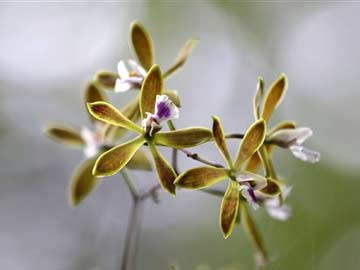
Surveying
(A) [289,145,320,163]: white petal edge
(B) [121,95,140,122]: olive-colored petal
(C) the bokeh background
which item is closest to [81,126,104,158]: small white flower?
(B) [121,95,140,122]: olive-colored petal

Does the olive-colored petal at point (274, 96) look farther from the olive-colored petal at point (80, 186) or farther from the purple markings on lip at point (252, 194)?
the olive-colored petal at point (80, 186)

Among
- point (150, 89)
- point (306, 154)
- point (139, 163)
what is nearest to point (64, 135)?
point (139, 163)

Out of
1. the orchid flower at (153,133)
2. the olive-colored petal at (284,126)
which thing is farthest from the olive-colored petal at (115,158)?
the olive-colored petal at (284,126)

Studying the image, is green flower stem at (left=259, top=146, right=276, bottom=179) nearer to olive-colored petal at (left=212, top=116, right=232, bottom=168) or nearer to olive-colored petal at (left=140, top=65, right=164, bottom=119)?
olive-colored petal at (left=212, top=116, right=232, bottom=168)

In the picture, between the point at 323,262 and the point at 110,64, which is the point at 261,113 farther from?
the point at 110,64

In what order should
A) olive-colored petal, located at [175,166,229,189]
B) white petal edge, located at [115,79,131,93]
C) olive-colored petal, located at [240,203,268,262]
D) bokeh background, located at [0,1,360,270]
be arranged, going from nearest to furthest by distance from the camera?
1. olive-colored petal, located at [175,166,229,189]
2. white petal edge, located at [115,79,131,93]
3. olive-colored petal, located at [240,203,268,262]
4. bokeh background, located at [0,1,360,270]

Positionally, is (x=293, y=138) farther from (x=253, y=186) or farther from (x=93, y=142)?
(x=93, y=142)
